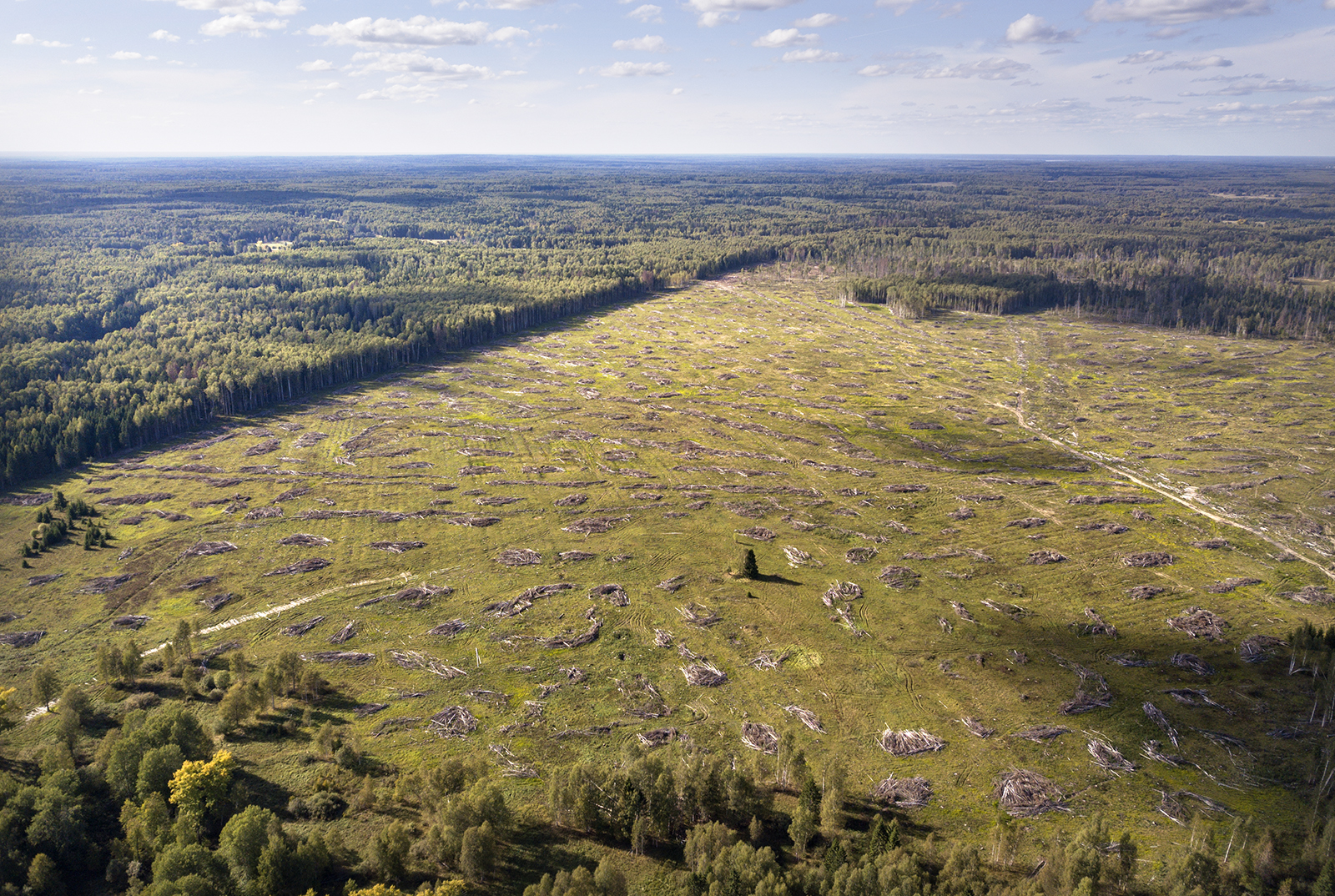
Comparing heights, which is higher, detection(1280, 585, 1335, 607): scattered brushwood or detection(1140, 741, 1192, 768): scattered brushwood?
detection(1280, 585, 1335, 607): scattered brushwood

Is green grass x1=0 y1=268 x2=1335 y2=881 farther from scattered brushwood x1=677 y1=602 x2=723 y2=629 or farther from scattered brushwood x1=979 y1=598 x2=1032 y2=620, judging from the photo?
scattered brushwood x1=677 y1=602 x2=723 y2=629

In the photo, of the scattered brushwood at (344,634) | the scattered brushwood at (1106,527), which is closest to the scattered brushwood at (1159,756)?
the scattered brushwood at (1106,527)

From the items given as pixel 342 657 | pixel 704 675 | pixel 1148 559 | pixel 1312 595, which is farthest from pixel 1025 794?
pixel 342 657

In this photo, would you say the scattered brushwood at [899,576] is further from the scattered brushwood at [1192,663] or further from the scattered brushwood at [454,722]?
the scattered brushwood at [454,722]

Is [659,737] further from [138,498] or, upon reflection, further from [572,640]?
[138,498]

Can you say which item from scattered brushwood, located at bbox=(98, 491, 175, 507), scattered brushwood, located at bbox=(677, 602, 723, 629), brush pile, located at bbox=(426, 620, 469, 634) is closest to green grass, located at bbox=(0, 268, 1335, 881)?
brush pile, located at bbox=(426, 620, 469, 634)

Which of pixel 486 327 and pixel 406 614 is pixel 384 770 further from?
pixel 486 327
